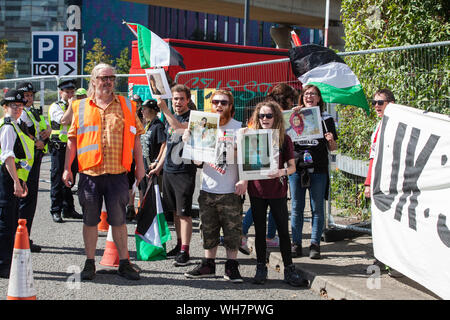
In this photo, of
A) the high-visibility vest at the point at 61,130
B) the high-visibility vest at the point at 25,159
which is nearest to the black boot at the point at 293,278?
the high-visibility vest at the point at 25,159

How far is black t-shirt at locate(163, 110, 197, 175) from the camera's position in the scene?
665 centimetres

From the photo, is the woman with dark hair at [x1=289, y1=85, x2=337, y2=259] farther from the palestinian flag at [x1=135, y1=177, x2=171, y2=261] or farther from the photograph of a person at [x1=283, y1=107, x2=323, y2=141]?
the palestinian flag at [x1=135, y1=177, x2=171, y2=261]

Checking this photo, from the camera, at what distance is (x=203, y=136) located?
586 cm

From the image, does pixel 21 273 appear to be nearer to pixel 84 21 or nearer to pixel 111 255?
pixel 111 255

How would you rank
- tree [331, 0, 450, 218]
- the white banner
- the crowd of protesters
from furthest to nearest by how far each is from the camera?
tree [331, 0, 450, 218] < the crowd of protesters < the white banner

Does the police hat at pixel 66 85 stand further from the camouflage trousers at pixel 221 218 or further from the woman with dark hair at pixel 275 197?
the woman with dark hair at pixel 275 197

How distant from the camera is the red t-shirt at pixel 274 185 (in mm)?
5781

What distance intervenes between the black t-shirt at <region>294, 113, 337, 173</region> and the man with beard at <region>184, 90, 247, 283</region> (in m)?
1.08

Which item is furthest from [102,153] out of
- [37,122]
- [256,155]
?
[37,122]

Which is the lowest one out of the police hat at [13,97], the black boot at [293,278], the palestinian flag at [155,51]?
the black boot at [293,278]

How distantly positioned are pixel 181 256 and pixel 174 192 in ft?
2.44

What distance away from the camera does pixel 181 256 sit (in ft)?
21.5

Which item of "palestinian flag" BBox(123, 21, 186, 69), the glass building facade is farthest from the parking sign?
the glass building facade

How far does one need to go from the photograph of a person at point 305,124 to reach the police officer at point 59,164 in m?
4.29
